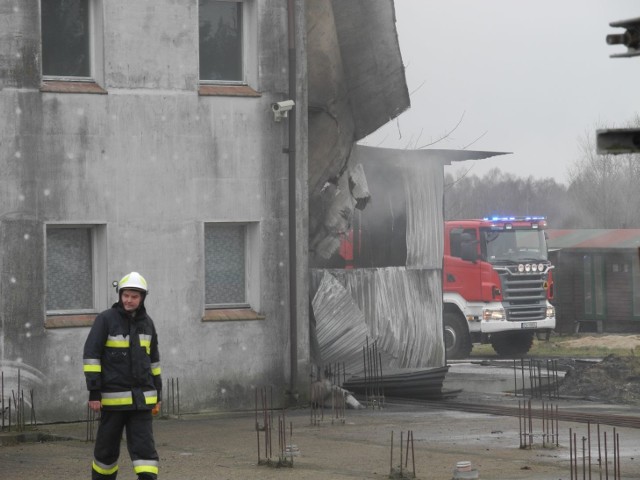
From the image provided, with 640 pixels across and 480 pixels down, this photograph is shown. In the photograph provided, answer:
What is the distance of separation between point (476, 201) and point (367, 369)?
92.6 m

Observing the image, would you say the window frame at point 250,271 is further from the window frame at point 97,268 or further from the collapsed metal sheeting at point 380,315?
the collapsed metal sheeting at point 380,315

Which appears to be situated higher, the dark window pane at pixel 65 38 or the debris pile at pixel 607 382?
the dark window pane at pixel 65 38

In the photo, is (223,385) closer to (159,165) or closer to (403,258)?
(159,165)

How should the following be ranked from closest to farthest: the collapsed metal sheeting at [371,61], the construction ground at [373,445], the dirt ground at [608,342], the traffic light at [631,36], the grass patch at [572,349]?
the traffic light at [631,36] < the construction ground at [373,445] < the collapsed metal sheeting at [371,61] < the grass patch at [572,349] < the dirt ground at [608,342]

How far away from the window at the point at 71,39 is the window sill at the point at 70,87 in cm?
7

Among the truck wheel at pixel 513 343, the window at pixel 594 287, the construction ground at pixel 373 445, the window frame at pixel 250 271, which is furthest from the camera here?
the window at pixel 594 287

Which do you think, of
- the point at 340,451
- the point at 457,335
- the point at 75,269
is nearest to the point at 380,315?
the point at 75,269

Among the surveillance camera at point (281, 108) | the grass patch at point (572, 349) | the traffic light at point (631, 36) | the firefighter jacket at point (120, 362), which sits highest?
the surveillance camera at point (281, 108)

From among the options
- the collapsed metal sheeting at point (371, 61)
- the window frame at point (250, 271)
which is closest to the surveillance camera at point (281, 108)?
the window frame at point (250, 271)

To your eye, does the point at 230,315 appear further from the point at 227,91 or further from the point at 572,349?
the point at 572,349

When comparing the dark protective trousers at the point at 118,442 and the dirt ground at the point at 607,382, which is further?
the dirt ground at the point at 607,382

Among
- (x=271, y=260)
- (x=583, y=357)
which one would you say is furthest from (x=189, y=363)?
(x=583, y=357)

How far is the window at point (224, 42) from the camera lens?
17.8m

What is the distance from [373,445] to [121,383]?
4414 mm
